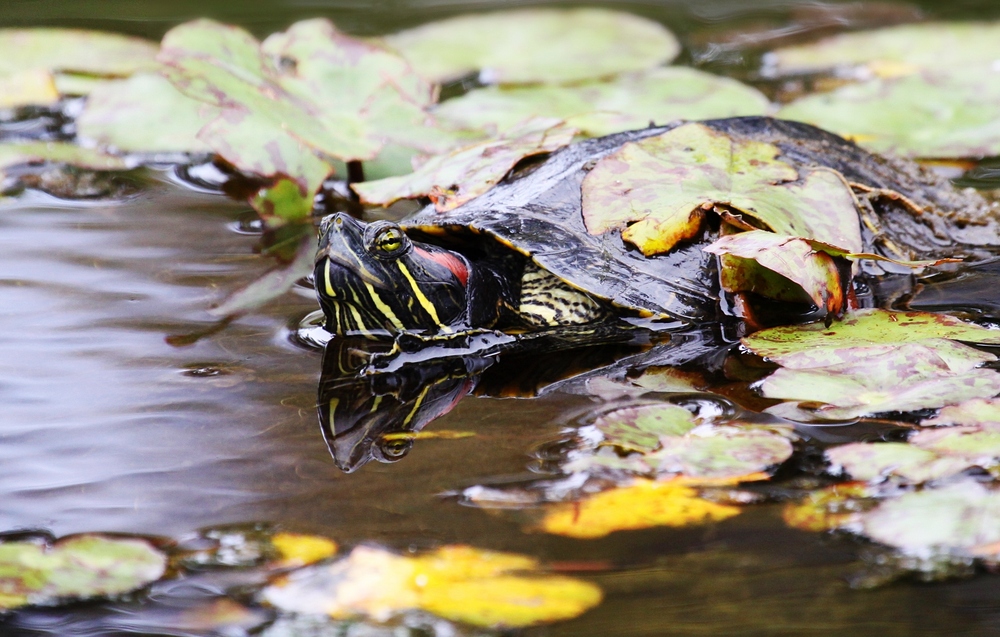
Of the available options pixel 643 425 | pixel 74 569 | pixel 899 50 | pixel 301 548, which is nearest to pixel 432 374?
pixel 643 425

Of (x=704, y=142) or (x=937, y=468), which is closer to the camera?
(x=937, y=468)

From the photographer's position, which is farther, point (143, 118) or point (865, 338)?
point (143, 118)

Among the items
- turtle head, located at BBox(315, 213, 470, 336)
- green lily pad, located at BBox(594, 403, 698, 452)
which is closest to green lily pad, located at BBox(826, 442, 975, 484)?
green lily pad, located at BBox(594, 403, 698, 452)

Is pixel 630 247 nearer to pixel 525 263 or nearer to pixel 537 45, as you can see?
pixel 525 263

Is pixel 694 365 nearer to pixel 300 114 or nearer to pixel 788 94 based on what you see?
pixel 300 114

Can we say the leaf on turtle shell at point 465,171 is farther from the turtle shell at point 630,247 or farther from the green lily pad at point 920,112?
the green lily pad at point 920,112

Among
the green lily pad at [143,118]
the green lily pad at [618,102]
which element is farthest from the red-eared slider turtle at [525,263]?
the green lily pad at [143,118]

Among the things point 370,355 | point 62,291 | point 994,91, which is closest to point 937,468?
point 370,355
